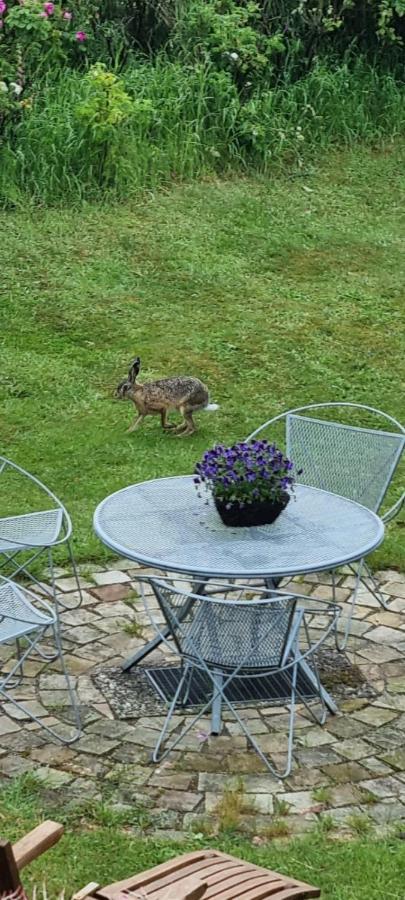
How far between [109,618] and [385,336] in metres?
4.81

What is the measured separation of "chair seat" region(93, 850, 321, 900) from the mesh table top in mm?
1518

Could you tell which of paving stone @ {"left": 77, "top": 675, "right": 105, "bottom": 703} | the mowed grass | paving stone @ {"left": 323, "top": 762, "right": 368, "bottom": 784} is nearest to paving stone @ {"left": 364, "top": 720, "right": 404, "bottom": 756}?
paving stone @ {"left": 323, "top": 762, "right": 368, "bottom": 784}

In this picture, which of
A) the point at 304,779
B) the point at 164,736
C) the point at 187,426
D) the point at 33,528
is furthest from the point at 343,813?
the point at 187,426

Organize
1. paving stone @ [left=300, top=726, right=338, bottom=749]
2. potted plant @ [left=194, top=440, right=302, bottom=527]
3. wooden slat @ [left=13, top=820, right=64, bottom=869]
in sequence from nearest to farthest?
wooden slat @ [left=13, top=820, right=64, bottom=869] → paving stone @ [left=300, top=726, right=338, bottom=749] → potted plant @ [left=194, top=440, right=302, bottom=527]

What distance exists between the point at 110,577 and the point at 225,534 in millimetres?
1535

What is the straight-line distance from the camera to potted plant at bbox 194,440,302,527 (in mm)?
5184

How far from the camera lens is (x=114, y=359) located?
9625 millimetres

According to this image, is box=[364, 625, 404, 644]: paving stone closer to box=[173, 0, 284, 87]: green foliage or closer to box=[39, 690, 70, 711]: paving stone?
box=[39, 690, 70, 711]: paving stone

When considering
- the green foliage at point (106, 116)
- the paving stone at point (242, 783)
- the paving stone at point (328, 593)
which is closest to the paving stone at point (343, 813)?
the paving stone at point (242, 783)

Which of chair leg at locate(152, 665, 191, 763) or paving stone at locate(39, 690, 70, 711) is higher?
chair leg at locate(152, 665, 191, 763)

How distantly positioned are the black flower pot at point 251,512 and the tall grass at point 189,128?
6.71 metres

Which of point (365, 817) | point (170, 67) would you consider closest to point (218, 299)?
point (170, 67)

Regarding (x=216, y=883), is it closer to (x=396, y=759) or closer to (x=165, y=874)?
(x=165, y=874)

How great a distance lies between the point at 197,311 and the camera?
10.4m
